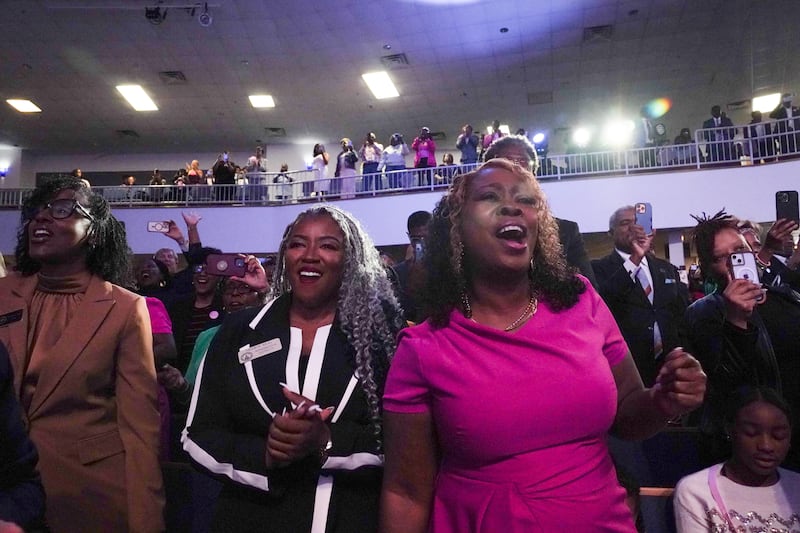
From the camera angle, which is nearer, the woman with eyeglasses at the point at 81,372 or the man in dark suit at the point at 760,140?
the woman with eyeglasses at the point at 81,372

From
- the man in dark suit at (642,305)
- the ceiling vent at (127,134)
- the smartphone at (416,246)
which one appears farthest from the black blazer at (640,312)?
the ceiling vent at (127,134)

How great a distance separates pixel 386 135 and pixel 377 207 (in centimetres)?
532

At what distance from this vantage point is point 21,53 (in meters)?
12.0

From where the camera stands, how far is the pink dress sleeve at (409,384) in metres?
1.24

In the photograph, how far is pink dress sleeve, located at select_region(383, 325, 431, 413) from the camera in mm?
1235

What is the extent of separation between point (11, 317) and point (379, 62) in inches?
458

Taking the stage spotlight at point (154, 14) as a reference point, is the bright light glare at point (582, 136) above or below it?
below

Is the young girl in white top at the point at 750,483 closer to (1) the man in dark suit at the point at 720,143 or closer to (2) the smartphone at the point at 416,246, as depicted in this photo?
(2) the smartphone at the point at 416,246

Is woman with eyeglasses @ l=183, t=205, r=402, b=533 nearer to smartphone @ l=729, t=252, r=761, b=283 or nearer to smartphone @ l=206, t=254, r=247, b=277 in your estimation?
smartphone @ l=206, t=254, r=247, b=277

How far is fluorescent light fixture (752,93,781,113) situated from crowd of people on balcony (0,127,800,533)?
47.2 ft

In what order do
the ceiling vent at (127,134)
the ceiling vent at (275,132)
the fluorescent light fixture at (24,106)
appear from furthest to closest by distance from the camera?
the ceiling vent at (127,134)
the ceiling vent at (275,132)
the fluorescent light fixture at (24,106)

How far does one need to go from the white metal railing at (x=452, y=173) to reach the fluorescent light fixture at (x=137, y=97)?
2540 millimetres

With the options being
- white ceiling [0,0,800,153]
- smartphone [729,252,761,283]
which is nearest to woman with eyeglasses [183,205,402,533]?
smartphone [729,252,761,283]

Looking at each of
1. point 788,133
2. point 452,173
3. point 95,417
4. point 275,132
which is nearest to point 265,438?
point 95,417
